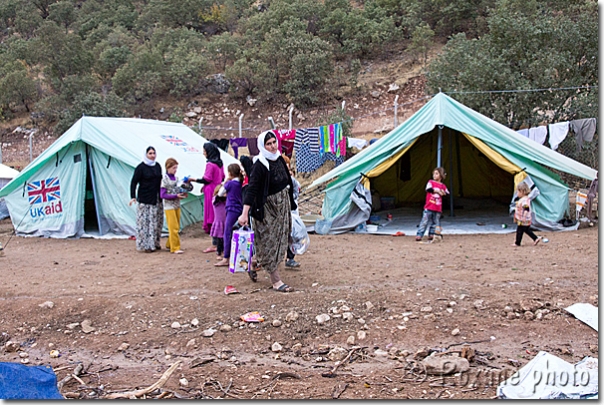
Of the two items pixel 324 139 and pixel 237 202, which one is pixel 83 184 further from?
pixel 324 139

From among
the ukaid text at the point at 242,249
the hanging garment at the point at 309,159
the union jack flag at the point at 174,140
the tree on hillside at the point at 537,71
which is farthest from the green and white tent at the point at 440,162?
the tree on hillside at the point at 537,71

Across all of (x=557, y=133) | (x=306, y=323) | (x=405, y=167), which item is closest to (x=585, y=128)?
(x=557, y=133)

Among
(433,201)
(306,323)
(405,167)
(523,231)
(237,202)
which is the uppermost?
(405,167)

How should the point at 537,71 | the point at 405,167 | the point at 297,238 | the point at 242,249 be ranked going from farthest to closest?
the point at 537,71 < the point at 405,167 < the point at 297,238 < the point at 242,249

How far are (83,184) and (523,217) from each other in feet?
21.6

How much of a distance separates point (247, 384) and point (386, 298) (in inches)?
65.1

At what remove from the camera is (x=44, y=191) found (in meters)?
9.11

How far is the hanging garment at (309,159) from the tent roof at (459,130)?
4230 millimetres

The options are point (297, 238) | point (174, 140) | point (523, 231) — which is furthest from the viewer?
point (174, 140)

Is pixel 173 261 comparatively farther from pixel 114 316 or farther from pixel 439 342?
pixel 439 342

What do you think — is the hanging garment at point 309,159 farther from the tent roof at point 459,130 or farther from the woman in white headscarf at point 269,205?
the woman in white headscarf at point 269,205

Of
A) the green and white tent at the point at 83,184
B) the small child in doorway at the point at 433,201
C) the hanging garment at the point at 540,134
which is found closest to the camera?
the small child in doorway at the point at 433,201

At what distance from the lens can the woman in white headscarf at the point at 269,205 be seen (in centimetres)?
457

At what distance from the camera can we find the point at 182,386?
10.0 feet
